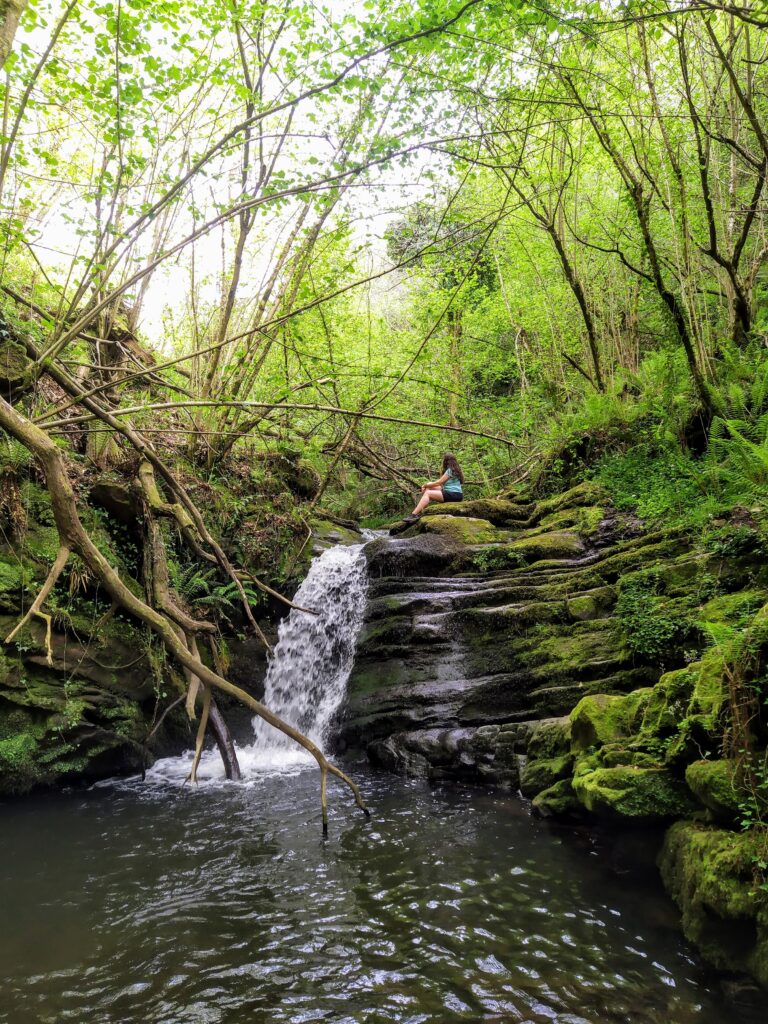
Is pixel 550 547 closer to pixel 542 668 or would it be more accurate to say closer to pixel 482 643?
pixel 482 643

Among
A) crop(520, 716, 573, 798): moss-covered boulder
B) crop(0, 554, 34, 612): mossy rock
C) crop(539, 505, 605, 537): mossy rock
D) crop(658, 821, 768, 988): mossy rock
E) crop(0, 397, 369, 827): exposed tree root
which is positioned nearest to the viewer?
crop(658, 821, 768, 988): mossy rock

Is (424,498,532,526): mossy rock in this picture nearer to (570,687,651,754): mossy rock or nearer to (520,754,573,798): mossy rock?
(520,754,573,798): mossy rock

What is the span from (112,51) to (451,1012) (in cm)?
684

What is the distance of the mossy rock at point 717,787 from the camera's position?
3855 mm

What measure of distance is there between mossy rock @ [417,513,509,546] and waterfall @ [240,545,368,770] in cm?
138

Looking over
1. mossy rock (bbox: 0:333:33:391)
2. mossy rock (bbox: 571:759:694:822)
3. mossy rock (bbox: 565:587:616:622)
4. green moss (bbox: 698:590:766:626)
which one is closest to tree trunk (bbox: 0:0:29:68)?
mossy rock (bbox: 0:333:33:391)

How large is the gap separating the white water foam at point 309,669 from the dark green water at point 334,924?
2.30m

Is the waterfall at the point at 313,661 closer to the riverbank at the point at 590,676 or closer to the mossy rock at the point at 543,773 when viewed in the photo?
the riverbank at the point at 590,676

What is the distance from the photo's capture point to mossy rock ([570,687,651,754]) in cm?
538

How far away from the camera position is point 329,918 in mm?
4387

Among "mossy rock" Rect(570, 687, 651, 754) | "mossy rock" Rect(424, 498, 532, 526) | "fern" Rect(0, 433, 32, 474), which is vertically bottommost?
"mossy rock" Rect(570, 687, 651, 754)

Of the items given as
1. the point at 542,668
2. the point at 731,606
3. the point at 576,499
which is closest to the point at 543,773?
the point at 542,668

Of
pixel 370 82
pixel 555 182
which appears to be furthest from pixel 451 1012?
pixel 555 182

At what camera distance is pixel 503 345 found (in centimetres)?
1683
